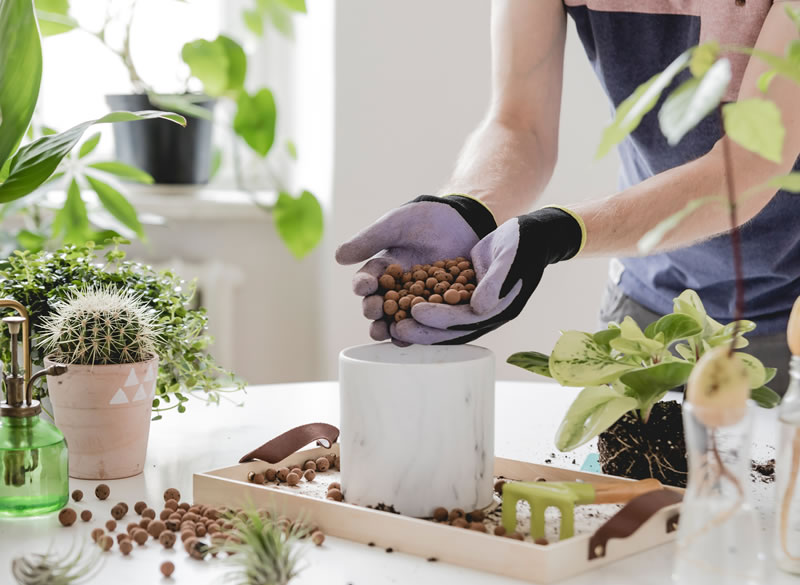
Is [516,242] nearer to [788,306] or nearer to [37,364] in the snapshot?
[37,364]

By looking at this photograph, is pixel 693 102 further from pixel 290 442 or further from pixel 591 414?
pixel 290 442

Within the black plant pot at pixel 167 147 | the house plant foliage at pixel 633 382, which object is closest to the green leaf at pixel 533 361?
the house plant foliage at pixel 633 382

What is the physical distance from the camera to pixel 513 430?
1.17 m

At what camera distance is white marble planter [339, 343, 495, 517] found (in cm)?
80

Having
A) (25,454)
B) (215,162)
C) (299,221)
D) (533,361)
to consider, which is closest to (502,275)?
(533,361)

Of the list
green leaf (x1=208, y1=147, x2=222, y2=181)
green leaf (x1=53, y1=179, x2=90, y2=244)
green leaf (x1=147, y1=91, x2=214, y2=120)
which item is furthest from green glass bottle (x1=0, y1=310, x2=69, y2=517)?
green leaf (x1=208, y1=147, x2=222, y2=181)

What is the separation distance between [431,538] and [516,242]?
0.33 m

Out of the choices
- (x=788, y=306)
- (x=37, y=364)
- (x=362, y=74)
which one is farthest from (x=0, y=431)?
(x=362, y=74)

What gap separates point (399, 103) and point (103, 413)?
1.63 meters

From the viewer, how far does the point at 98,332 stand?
948 millimetres

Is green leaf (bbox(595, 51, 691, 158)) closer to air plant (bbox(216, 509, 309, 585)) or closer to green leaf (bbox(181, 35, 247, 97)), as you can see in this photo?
air plant (bbox(216, 509, 309, 585))

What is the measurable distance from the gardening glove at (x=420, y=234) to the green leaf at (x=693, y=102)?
1.69 feet

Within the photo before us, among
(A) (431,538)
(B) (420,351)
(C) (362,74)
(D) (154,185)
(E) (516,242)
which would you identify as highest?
(C) (362,74)

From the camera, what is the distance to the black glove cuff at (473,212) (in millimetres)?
1117
